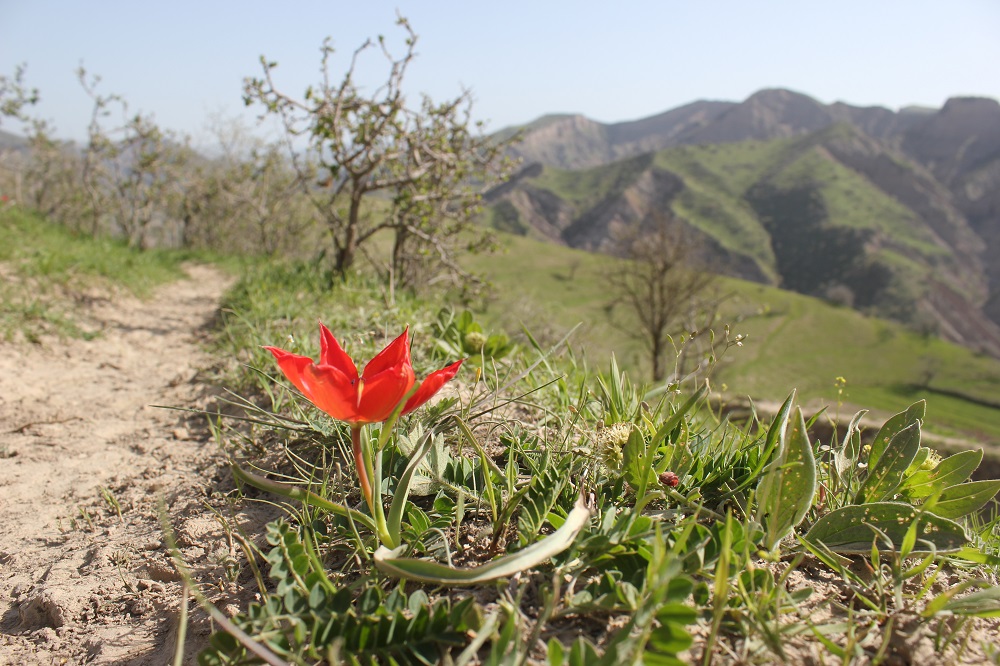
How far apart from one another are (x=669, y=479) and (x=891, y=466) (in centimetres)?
62

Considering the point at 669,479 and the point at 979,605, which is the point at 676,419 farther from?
the point at 979,605

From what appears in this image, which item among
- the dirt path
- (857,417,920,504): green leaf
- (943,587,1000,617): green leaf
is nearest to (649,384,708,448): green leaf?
(857,417,920,504): green leaf

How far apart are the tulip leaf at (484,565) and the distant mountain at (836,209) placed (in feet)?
347

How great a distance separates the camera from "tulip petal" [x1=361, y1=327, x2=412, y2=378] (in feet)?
4.19

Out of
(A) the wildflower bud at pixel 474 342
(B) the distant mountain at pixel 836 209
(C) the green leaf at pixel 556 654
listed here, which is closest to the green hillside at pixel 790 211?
(B) the distant mountain at pixel 836 209

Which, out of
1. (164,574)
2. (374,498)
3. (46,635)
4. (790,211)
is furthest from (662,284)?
(790,211)

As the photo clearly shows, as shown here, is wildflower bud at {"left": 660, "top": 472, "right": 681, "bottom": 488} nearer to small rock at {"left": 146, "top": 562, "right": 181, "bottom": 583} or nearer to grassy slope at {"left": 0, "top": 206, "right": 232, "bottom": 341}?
small rock at {"left": 146, "top": 562, "right": 181, "bottom": 583}

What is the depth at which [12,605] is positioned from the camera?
1.58 metres

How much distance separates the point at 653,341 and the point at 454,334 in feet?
60.9

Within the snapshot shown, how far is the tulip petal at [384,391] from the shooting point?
1145 millimetres

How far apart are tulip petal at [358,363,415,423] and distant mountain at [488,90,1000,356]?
106 m

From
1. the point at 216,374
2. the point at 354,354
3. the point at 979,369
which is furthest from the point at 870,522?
the point at 979,369

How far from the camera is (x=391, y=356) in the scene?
134 centimetres

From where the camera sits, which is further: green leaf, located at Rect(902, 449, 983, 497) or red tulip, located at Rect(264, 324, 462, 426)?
green leaf, located at Rect(902, 449, 983, 497)
